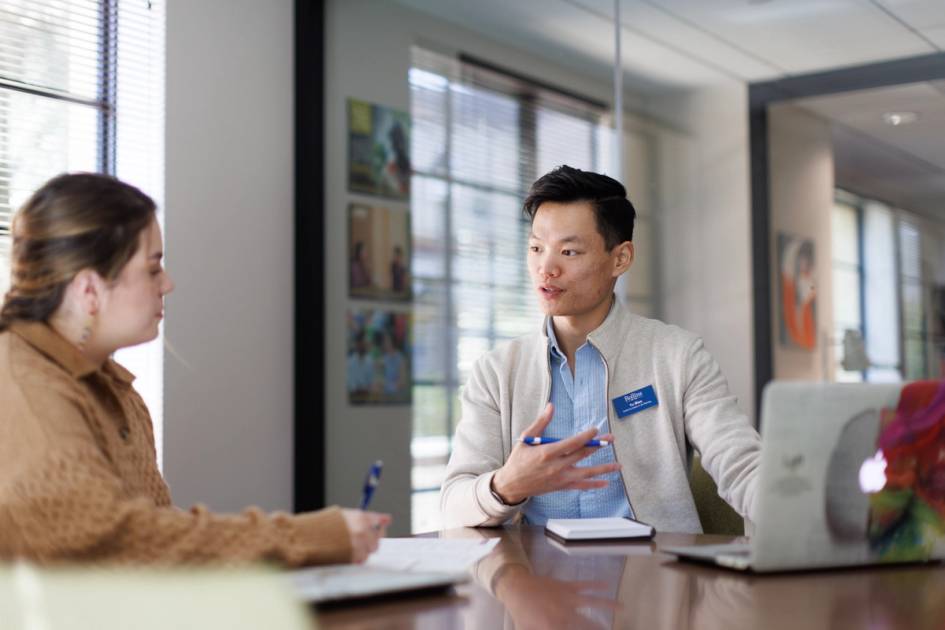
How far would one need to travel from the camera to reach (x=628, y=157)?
13.1 feet

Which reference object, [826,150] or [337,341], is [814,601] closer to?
[826,150]

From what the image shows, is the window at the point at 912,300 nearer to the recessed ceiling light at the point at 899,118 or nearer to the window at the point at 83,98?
the recessed ceiling light at the point at 899,118

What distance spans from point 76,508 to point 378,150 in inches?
129

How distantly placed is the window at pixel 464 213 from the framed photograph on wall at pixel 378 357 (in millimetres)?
57

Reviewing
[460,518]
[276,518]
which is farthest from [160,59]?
[276,518]

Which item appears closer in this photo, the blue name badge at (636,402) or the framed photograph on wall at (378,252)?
the blue name badge at (636,402)

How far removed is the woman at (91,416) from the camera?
120 centimetres

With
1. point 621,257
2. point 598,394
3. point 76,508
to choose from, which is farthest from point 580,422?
point 76,508

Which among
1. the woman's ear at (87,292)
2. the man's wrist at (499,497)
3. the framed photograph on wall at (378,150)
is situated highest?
the framed photograph on wall at (378,150)

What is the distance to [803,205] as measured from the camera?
3.55 metres

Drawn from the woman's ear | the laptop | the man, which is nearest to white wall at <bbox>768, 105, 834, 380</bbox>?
the man

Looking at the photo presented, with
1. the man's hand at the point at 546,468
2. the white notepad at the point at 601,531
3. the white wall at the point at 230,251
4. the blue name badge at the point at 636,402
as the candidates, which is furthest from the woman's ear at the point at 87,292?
the white wall at the point at 230,251

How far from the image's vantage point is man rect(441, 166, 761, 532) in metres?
2.21

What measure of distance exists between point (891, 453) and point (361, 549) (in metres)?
0.71
